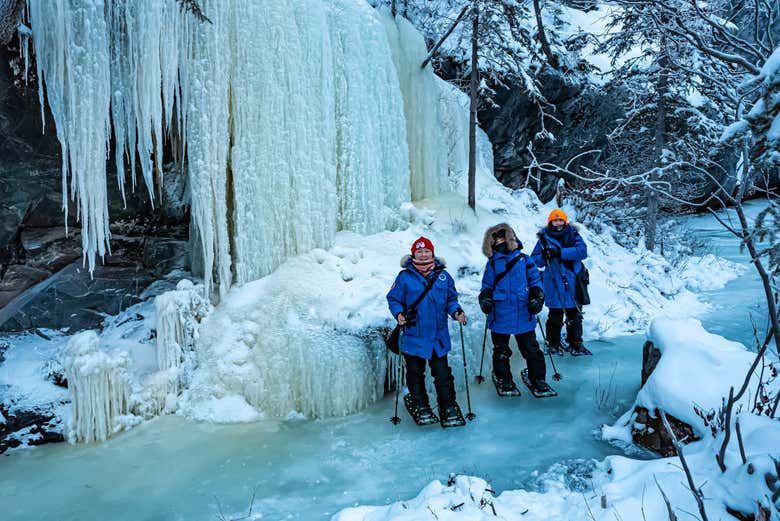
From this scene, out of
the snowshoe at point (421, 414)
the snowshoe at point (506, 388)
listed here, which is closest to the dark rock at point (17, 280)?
the snowshoe at point (421, 414)

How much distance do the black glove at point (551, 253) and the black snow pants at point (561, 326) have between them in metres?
0.69

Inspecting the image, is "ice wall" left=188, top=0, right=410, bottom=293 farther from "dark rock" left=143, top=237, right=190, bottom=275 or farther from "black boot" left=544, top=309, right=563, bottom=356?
"black boot" left=544, top=309, right=563, bottom=356

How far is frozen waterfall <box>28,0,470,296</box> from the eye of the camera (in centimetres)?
511

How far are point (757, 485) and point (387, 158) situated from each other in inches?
252

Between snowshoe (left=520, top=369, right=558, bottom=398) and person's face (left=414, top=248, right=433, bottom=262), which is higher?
person's face (left=414, top=248, right=433, bottom=262)

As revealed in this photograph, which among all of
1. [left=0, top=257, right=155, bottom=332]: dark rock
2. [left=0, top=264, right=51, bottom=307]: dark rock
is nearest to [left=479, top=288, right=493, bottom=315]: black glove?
[left=0, top=257, right=155, bottom=332]: dark rock

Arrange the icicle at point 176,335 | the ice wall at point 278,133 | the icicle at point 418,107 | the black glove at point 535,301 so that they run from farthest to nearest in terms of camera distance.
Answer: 1. the icicle at point 418,107
2. the ice wall at point 278,133
3. the icicle at point 176,335
4. the black glove at point 535,301

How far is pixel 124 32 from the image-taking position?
5258 mm

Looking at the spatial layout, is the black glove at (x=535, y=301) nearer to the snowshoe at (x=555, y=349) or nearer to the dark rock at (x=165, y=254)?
the snowshoe at (x=555, y=349)

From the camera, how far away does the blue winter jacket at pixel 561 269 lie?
6.04m

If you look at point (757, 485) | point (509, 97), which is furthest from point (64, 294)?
point (509, 97)

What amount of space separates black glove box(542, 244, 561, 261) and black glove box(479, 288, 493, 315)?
1.31m

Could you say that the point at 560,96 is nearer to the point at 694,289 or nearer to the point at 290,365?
the point at 694,289

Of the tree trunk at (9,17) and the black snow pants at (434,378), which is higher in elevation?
the tree trunk at (9,17)
